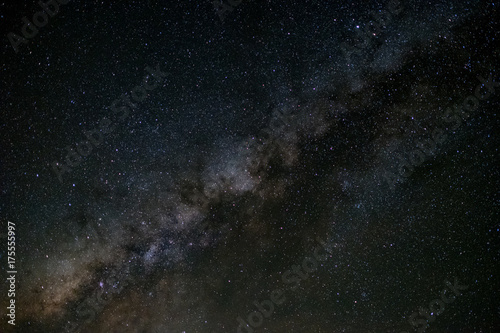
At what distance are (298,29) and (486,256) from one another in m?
3.09

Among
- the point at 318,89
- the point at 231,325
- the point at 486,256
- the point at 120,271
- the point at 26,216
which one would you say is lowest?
the point at 486,256

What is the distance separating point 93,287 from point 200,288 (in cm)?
106

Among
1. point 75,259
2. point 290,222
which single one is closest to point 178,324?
point 75,259

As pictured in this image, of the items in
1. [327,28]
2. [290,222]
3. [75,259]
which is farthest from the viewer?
[290,222]

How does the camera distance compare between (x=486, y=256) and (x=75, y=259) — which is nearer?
(x=75, y=259)

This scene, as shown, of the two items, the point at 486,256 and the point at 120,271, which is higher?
the point at 120,271

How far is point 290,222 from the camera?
2477mm

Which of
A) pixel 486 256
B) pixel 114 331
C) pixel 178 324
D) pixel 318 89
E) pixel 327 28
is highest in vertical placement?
pixel 327 28

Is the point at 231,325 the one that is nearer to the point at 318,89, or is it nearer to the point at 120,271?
the point at 120,271

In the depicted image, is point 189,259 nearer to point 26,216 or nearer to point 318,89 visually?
point 26,216

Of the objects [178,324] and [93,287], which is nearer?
[93,287]

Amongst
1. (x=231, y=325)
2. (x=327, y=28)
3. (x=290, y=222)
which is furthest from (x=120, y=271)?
(x=327, y=28)

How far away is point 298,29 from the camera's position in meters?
2.19

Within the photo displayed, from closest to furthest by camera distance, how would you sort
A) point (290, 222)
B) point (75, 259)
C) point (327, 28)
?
1. point (327, 28)
2. point (75, 259)
3. point (290, 222)
